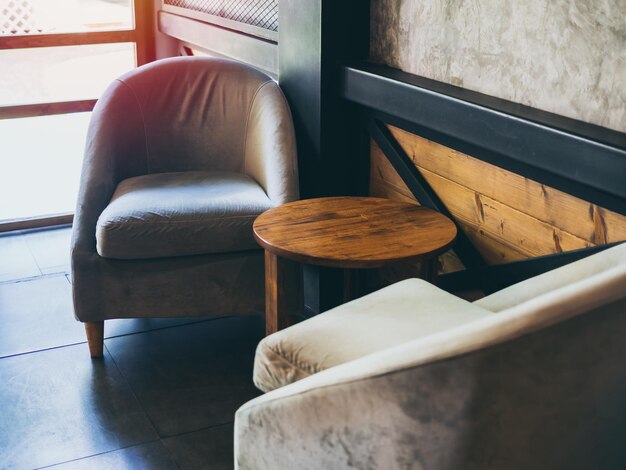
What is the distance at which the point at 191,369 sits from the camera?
294cm

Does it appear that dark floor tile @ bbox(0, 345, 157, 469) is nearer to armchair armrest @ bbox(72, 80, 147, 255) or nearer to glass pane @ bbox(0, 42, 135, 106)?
armchair armrest @ bbox(72, 80, 147, 255)

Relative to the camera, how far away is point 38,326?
3252mm

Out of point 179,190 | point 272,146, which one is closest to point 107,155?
point 179,190

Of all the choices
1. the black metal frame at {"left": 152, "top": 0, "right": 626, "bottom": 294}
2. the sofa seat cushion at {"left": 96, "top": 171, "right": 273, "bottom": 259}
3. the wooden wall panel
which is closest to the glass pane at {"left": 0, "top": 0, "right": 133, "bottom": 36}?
the black metal frame at {"left": 152, "top": 0, "right": 626, "bottom": 294}

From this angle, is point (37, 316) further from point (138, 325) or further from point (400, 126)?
point (400, 126)

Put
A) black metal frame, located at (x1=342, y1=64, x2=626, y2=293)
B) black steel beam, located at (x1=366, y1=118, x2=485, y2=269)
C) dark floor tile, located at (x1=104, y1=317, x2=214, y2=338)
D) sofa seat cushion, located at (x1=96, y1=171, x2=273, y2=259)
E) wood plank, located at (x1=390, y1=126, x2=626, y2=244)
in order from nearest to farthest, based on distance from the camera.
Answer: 1. black metal frame, located at (x1=342, y1=64, x2=626, y2=293)
2. wood plank, located at (x1=390, y1=126, x2=626, y2=244)
3. black steel beam, located at (x1=366, y1=118, x2=485, y2=269)
4. sofa seat cushion, located at (x1=96, y1=171, x2=273, y2=259)
5. dark floor tile, located at (x1=104, y1=317, x2=214, y2=338)

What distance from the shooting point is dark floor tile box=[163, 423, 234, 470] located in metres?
2.38

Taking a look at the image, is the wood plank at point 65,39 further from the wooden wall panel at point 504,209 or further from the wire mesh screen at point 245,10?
the wooden wall panel at point 504,209

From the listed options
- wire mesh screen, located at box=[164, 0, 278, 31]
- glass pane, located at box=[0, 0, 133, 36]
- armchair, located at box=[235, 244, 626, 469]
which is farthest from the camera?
glass pane, located at box=[0, 0, 133, 36]

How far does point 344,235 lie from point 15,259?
2.08 metres

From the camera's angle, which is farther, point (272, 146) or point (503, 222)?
point (272, 146)

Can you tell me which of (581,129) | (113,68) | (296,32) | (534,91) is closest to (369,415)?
(581,129)

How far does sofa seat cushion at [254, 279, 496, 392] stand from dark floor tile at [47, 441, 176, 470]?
61cm

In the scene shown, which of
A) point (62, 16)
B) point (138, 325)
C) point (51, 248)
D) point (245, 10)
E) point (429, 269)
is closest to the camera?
point (429, 269)
